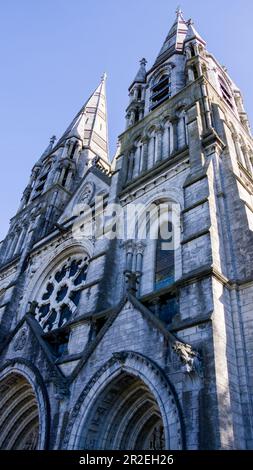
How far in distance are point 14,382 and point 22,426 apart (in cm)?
157

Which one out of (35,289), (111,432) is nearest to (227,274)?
(111,432)

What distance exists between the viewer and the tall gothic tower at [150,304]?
8109 mm

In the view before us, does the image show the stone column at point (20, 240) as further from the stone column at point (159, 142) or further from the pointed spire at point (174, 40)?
the pointed spire at point (174, 40)

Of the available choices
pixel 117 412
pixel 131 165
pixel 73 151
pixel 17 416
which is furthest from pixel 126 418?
pixel 73 151

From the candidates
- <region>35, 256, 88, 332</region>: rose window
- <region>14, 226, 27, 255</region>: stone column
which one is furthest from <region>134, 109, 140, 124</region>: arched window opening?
<region>14, 226, 27, 255</region>: stone column

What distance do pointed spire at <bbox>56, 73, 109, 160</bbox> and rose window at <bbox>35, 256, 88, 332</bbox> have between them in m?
14.9

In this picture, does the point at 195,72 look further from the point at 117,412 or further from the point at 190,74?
the point at 117,412

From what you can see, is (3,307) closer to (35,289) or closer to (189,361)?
(35,289)

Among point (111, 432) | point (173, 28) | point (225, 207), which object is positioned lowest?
point (111, 432)

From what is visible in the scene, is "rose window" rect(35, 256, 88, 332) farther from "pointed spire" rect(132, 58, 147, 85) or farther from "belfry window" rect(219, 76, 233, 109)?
"belfry window" rect(219, 76, 233, 109)

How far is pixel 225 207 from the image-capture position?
11.8 meters

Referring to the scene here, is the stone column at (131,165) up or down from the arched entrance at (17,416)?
up

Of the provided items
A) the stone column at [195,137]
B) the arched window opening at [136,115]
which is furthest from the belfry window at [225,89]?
the stone column at [195,137]

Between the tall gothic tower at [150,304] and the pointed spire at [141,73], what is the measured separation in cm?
331
